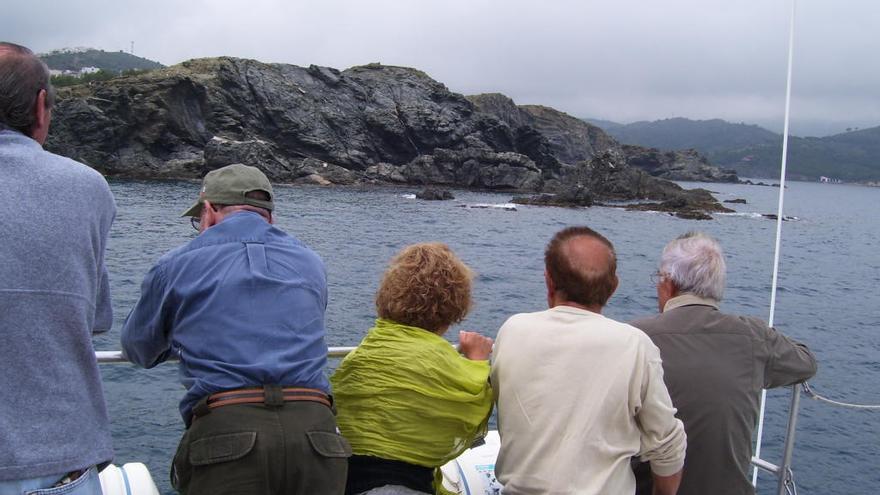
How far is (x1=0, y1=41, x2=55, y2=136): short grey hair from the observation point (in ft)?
6.61

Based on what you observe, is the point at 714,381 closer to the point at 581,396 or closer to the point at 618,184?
the point at 581,396

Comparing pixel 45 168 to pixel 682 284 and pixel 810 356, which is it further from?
pixel 810 356

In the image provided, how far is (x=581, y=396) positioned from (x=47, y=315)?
172 cm

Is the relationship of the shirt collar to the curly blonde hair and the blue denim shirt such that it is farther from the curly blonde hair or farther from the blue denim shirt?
the blue denim shirt

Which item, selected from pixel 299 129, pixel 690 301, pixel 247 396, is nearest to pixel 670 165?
pixel 299 129

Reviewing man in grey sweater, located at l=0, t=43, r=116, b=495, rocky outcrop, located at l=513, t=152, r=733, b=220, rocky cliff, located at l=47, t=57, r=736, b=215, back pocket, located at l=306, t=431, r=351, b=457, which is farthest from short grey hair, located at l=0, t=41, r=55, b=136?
rocky outcrop, located at l=513, t=152, r=733, b=220

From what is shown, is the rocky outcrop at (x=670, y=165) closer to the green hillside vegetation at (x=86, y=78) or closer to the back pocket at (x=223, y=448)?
the green hillside vegetation at (x=86, y=78)

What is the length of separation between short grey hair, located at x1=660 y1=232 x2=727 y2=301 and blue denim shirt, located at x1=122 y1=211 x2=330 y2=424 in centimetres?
156

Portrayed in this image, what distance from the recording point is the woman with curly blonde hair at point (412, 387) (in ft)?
8.87

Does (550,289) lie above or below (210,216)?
below

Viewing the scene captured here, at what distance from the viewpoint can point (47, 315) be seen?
194 centimetres

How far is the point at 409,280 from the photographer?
2857 mm

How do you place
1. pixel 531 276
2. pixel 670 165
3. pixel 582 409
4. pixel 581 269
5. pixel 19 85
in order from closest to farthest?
pixel 19 85 → pixel 582 409 → pixel 581 269 → pixel 531 276 → pixel 670 165

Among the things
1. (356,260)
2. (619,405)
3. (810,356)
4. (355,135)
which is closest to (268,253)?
(619,405)
